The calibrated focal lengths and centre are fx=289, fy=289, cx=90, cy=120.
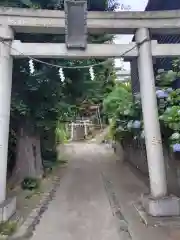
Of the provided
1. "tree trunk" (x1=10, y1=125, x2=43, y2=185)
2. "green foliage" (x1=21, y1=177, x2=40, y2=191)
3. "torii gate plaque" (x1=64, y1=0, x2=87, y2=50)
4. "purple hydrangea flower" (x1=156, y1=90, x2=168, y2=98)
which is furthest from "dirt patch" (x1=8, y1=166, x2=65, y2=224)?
"purple hydrangea flower" (x1=156, y1=90, x2=168, y2=98)

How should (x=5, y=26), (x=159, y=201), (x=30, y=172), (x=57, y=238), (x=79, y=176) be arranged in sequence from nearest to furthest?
1. (x=57, y=238)
2. (x=159, y=201)
3. (x=5, y=26)
4. (x=30, y=172)
5. (x=79, y=176)

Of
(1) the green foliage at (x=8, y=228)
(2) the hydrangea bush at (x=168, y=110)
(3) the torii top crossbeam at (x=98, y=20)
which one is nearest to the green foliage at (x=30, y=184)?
(2) the hydrangea bush at (x=168, y=110)

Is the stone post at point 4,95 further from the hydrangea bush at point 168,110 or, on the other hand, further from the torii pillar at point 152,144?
the hydrangea bush at point 168,110

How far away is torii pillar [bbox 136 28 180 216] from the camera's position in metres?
6.45

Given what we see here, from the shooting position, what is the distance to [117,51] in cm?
706

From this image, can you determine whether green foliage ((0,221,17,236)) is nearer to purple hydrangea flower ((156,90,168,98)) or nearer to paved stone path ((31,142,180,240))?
paved stone path ((31,142,180,240))

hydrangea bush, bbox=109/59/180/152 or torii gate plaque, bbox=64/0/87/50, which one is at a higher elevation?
torii gate plaque, bbox=64/0/87/50

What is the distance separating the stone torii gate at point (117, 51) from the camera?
659 centimetres

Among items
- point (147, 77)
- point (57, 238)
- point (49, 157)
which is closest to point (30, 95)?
point (147, 77)

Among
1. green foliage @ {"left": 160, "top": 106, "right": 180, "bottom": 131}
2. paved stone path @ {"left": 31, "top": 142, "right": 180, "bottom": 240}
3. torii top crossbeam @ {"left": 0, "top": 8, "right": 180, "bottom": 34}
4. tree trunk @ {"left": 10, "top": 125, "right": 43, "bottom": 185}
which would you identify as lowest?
paved stone path @ {"left": 31, "top": 142, "right": 180, "bottom": 240}

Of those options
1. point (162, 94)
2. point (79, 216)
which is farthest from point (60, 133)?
point (79, 216)

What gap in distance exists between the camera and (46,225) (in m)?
6.45

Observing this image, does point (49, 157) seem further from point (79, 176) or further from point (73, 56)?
point (73, 56)

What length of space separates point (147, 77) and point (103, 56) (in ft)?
3.89
